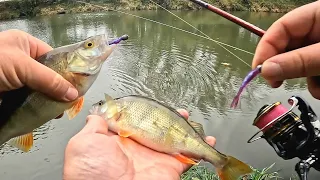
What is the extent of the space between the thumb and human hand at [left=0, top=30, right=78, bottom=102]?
112cm

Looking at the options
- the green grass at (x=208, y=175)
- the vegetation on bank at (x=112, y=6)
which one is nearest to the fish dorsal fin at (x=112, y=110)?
the green grass at (x=208, y=175)

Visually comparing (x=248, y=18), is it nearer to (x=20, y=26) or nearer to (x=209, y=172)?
(x=20, y=26)

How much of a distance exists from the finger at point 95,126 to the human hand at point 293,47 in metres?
1.14

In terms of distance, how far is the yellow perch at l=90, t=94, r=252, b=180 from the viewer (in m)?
2.45

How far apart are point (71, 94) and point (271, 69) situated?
114cm

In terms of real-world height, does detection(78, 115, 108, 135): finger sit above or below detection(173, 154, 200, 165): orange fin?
above

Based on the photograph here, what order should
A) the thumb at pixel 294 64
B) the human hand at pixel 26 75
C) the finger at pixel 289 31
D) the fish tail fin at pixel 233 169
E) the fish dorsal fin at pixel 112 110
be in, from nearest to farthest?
the thumb at pixel 294 64 → the finger at pixel 289 31 → the human hand at pixel 26 75 → the fish tail fin at pixel 233 169 → the fish dorsal fin at pixel 112 110

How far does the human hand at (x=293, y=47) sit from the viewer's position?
132 centimetres

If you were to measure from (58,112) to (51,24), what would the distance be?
1450 cm

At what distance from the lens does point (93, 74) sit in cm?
208

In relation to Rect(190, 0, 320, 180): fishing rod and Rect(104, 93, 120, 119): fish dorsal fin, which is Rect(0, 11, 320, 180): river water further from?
Rect(104, 93, 120, 119): fish dorsal fin

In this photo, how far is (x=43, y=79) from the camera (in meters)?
1.93

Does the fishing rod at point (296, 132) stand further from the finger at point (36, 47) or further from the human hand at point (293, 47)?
the finger at point (36, 47)

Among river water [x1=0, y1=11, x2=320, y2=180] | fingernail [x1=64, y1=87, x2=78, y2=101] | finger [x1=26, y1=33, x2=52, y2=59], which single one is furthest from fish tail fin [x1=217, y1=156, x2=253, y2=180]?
river water [x1=0, y1=11, x2=320, y2=180]
